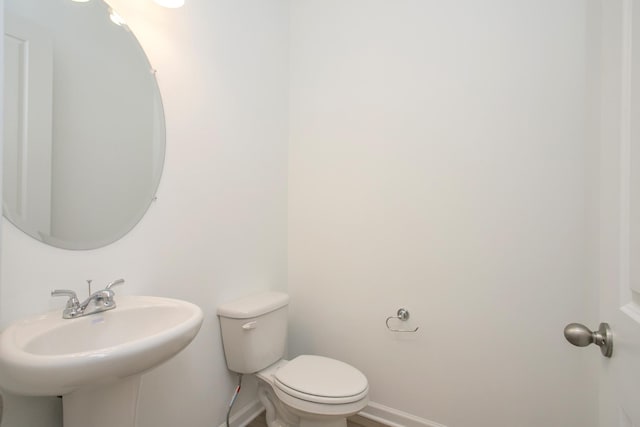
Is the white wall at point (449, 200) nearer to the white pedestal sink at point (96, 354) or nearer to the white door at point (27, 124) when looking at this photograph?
the white pedestal sink at point (96, 354)

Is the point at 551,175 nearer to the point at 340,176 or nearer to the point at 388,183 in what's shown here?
the point at 388,183

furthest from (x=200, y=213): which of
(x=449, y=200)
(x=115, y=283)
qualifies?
(x=449, y=200)

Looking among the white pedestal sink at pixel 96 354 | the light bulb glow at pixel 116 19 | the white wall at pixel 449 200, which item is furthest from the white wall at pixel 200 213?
the white wall at pixel 449 200

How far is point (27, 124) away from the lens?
0.90 meters

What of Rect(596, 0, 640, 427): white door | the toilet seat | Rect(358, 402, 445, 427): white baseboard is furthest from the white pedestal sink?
Rect(358, 402, 445, 427): white baseboard

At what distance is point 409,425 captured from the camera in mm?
1584

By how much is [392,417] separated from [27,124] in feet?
6.72

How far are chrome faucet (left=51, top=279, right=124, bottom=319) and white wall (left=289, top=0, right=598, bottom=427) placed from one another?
3.75 feet

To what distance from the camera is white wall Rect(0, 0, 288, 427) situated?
3.04 feet

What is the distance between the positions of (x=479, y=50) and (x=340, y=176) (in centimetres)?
Answer: 94

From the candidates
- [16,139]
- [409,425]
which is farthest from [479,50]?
[409,425]

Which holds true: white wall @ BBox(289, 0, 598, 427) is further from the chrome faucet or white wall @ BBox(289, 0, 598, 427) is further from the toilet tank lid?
the chrome faucet

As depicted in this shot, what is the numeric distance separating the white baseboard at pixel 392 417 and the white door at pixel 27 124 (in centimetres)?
175

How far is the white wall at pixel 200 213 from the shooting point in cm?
93
